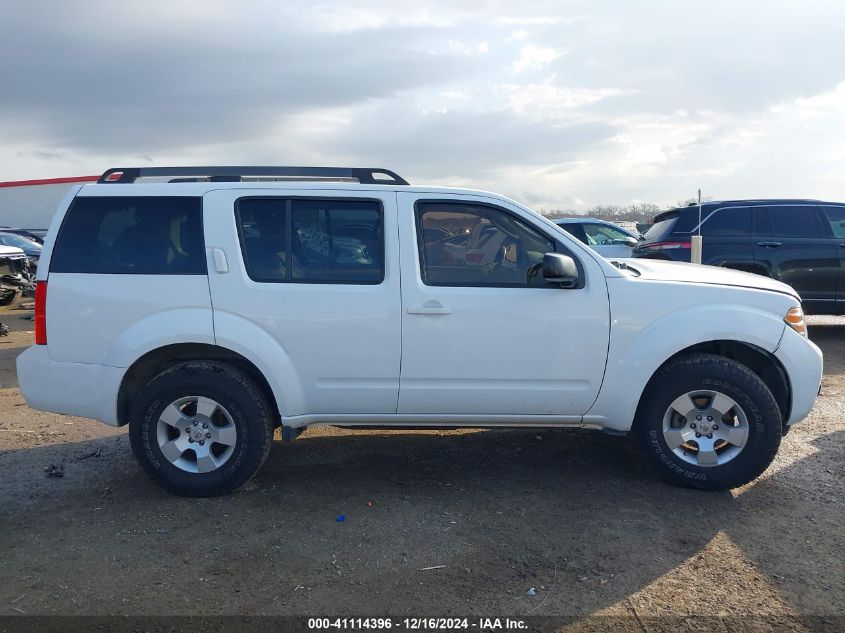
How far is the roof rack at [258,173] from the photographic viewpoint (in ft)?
15.4

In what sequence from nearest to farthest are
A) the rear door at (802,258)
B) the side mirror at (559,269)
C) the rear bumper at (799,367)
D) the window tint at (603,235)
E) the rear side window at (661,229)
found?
the side mirror at (559,269) < the rear bumper at (799,367) < the rear door at (802,258) < the rear side window at (661,229) < the window tint at (603,235)

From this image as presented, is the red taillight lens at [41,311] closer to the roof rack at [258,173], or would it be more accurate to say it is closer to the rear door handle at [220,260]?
the roof rack at [258,173]

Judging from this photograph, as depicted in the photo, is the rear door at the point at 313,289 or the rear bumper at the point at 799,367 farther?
the rear bumper at the point at 799,367

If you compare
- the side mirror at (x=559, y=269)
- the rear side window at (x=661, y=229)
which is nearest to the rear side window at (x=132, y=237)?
the side mirror at (x=559, y=269)

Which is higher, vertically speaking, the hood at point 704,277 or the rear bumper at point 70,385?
the hood at point 704,277

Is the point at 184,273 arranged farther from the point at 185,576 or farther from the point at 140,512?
the point at 185,576

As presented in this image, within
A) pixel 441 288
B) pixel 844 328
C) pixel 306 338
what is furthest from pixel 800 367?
pixel 844 328

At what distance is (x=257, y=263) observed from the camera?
14.6ft

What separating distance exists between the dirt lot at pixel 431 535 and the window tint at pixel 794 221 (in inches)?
185

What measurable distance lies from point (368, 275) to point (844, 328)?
371 inches

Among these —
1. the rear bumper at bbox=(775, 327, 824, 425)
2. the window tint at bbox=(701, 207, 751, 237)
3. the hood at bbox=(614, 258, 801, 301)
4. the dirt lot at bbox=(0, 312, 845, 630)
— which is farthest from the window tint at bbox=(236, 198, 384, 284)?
the window tint at bbox=(701, 207, 751, 237)

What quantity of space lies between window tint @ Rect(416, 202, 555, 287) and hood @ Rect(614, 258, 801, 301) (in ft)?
2.41

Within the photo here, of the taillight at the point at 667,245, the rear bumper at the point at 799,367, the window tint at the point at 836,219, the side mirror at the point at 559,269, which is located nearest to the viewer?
the side mirror at the point at 559,269

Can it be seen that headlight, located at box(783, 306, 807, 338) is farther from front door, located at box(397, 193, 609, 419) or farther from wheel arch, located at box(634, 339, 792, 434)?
front door, located at box(397, 193, 609, 419)
